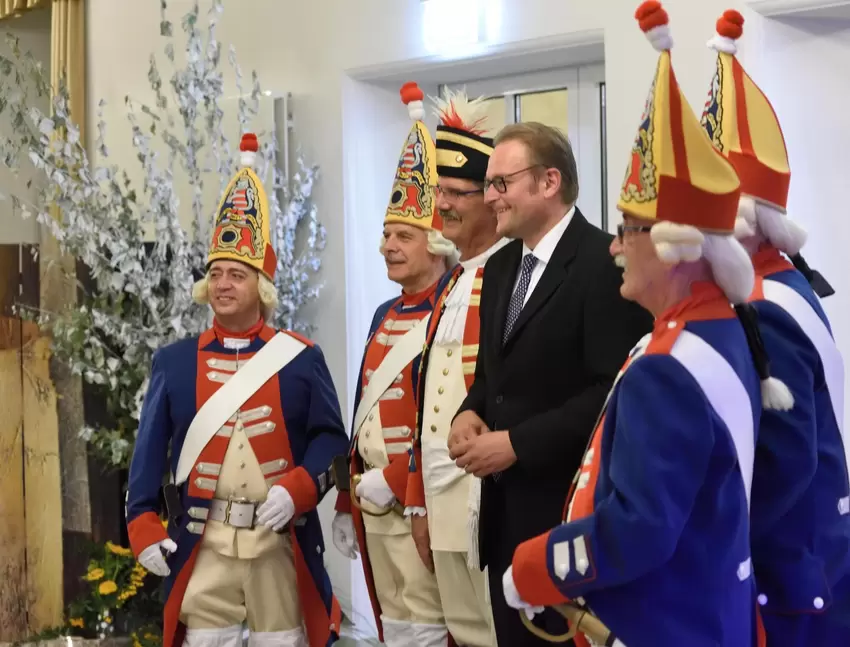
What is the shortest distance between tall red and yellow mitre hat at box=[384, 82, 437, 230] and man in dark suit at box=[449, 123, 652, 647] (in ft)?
2.48

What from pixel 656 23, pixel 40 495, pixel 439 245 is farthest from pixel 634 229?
pixel 40 495

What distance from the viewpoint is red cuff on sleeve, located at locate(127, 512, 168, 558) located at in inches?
124

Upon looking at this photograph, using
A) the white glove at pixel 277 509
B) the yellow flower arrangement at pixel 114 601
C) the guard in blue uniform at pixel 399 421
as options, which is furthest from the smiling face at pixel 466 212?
the yellow flower arrangement at pixel 114 601

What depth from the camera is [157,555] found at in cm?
313

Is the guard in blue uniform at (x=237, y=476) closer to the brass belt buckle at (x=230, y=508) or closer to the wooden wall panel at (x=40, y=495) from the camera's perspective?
the brass belt buckle at (x=230, y=508)

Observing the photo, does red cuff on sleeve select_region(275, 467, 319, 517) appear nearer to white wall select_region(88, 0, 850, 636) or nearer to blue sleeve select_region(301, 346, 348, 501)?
blue sleeve select_region(301, 346, 348, 501)

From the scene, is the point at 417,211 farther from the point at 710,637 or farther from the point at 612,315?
the point at 710,637

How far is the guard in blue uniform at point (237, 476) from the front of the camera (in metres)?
3.19

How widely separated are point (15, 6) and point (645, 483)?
5709mm

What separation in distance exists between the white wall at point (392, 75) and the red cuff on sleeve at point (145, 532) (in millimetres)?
1520

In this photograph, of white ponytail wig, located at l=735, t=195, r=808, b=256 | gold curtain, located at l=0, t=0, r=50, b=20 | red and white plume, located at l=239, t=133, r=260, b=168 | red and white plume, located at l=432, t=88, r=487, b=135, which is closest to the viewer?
white ponytail wig, located at l=735, t=195, r=808, b=256

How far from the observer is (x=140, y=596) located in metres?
4.12

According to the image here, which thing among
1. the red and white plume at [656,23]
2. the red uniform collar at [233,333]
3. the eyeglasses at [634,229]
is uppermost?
the red and white plume at [656,23]

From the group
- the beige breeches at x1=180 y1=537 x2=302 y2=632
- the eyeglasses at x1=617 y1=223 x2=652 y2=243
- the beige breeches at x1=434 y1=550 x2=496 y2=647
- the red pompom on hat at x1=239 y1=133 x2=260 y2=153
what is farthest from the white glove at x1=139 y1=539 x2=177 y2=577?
the eyeglasses at x1=617 y1=223 x2=652 y2=243
